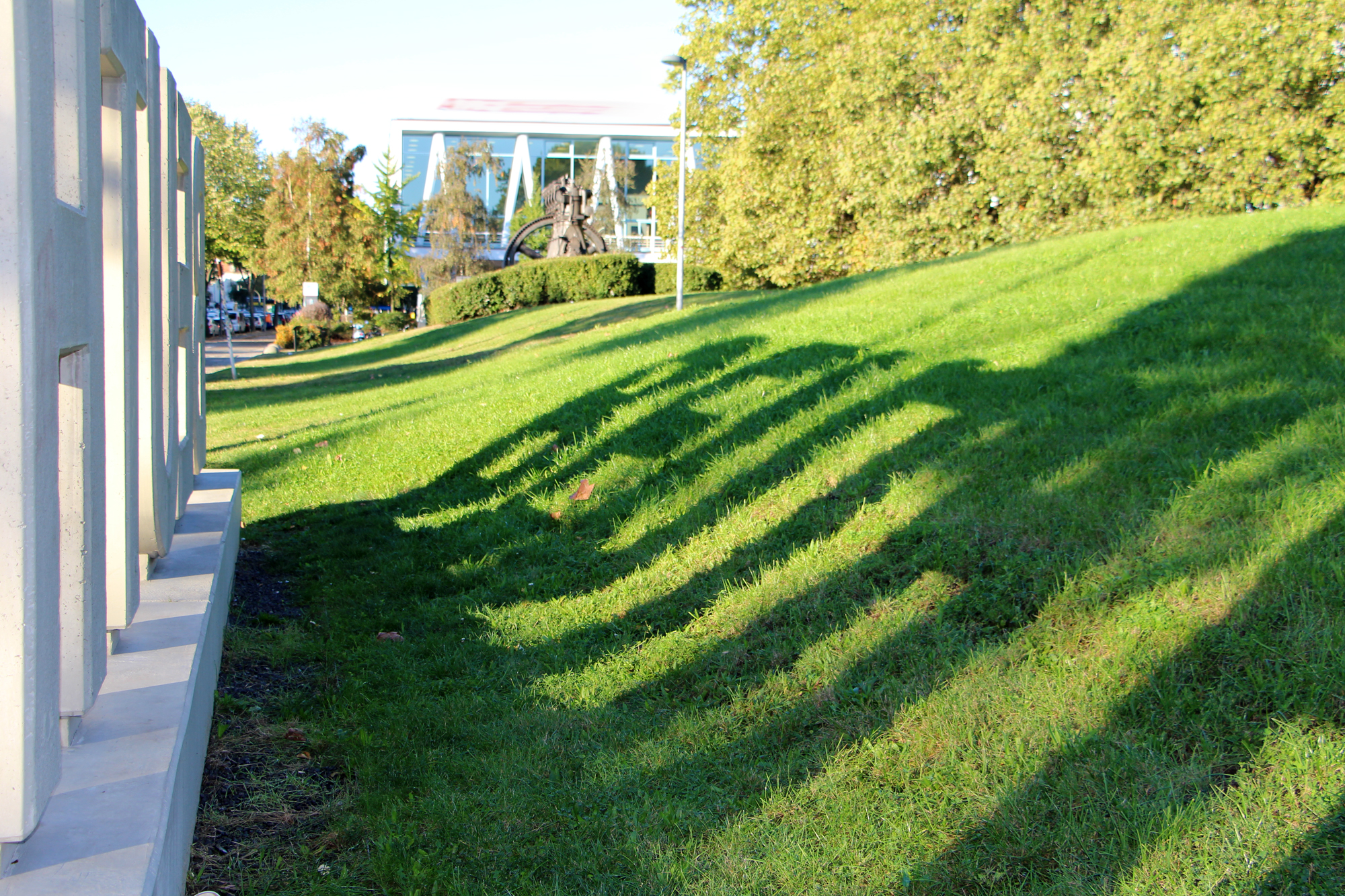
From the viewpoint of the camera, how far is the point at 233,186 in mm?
48312

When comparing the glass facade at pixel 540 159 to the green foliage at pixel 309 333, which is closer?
the green foliage at pixel 309 333

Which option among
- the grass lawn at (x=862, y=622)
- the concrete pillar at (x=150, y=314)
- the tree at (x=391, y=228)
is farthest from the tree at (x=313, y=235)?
the concrete pillar at (x=150, y=314)

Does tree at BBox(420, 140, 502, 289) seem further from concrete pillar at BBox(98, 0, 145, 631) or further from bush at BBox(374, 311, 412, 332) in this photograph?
concrete pillar at BBox(98, 0, 145, 631)

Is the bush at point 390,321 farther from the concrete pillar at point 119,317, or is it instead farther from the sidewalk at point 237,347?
the concrete pillar at point 119,317

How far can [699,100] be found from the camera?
Result: 92.1 ft

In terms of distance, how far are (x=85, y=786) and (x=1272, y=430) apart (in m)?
5.38

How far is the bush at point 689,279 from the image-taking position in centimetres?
3472

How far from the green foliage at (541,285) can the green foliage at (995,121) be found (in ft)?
12.4

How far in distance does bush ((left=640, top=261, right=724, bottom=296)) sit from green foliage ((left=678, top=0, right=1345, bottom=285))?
7.36 meters

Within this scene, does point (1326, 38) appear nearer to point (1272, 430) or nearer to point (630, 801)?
point (1272, 430)

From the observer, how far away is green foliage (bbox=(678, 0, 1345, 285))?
14.0m

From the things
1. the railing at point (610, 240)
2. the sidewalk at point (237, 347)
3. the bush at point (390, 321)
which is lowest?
the sidewalk at point (237, 347)

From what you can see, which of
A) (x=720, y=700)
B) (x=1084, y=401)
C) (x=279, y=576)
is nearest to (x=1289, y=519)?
(x=1084, y=401)

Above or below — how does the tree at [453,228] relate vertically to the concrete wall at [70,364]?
above
